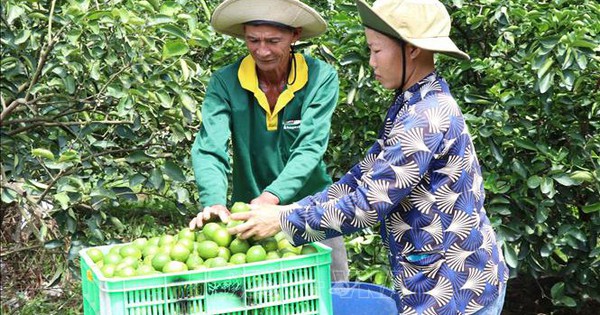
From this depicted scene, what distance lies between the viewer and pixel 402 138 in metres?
2.38

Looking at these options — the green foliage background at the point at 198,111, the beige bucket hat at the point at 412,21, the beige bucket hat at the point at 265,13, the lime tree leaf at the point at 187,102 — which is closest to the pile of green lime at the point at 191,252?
the beige bucket hat at the point at 412,21

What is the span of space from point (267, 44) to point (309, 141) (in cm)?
36

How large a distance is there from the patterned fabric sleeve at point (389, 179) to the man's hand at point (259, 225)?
0.15ft

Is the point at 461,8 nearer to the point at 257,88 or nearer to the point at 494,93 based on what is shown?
the point at 494,93

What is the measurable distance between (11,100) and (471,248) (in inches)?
90.1

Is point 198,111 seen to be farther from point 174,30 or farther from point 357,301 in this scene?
point 357,301

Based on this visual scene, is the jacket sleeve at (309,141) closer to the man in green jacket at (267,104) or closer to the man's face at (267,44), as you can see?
the man in green jacket at (267,104)

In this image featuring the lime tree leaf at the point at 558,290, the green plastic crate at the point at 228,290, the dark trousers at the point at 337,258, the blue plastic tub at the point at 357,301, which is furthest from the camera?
the lime tree leaf at the point at 558,290

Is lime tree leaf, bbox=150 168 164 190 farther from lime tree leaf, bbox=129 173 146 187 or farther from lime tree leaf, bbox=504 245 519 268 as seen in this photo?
lime tree leaf, bbox=504 245 519 268

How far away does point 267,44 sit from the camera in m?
3.18

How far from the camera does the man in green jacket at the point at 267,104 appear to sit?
314 cm

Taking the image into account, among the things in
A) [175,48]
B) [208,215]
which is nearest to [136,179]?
[175,48]

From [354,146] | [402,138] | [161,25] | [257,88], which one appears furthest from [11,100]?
[402,138]

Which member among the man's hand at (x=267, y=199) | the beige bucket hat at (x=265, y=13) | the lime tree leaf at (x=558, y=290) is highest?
the beige bucket hat at (x=265, y=13)
